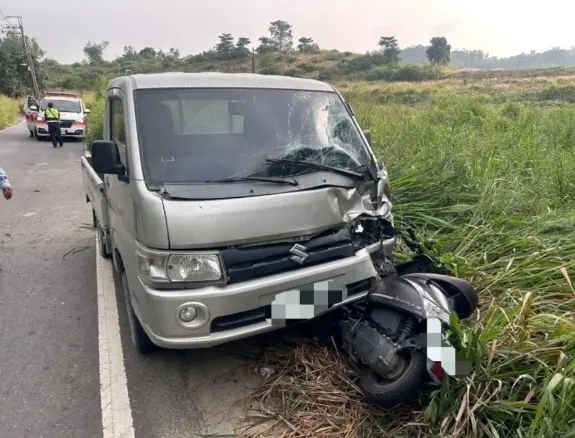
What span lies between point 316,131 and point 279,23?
88702 mm

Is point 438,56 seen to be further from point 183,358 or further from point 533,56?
point 183,358

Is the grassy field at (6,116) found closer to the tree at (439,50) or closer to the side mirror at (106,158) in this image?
the side mirror at (106,158)

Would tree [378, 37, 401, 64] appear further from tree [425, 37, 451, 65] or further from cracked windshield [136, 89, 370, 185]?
cracked windshield [136, 89, 370, 185]

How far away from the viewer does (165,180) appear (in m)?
2.86

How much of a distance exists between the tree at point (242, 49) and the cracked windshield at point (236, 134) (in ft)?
165

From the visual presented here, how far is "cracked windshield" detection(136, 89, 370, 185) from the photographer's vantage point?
9.83ft

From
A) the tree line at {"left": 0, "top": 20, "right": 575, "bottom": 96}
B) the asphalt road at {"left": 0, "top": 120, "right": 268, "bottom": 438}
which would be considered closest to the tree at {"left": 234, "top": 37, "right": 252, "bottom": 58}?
the tree line at {"left": 0, "top": 20, "right": 575, "bottom": 96}

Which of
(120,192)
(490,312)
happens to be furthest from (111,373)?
(490,312)

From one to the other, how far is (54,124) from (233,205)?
17037 mm

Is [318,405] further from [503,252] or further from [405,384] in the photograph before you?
[503,252]

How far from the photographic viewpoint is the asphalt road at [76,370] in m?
2.74

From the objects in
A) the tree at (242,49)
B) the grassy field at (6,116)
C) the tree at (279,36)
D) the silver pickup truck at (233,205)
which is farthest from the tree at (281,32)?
the silver pickup truck at (233,205)

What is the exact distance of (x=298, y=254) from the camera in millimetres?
2814

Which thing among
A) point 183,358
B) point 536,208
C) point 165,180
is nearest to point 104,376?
point 183,358
